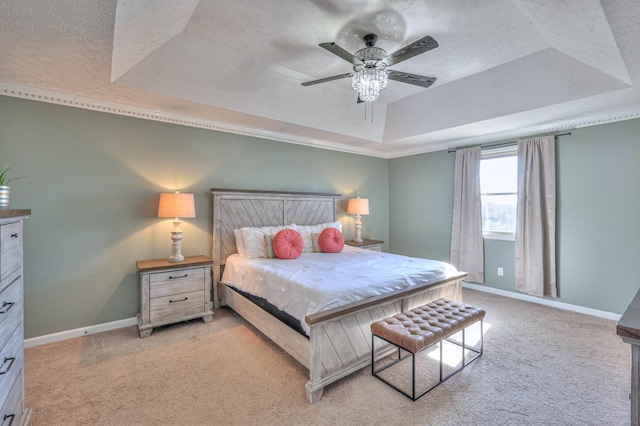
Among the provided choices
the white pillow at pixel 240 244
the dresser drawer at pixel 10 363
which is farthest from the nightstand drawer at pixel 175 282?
the dresser drawer at pixel 10 363

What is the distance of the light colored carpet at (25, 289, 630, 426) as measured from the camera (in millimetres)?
1798

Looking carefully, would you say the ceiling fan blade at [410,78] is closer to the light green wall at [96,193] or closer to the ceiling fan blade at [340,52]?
the ceiling fan blade at [340,52]

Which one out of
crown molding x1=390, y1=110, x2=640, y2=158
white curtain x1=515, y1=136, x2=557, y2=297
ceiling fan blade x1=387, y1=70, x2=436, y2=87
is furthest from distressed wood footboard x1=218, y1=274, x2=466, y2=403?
crown molding x1=390, y1=110, x2=640, y2=158

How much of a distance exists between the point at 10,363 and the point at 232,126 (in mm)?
3088

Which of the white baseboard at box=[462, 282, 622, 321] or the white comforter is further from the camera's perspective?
the white baseboard at box=[462, 282, 622, 321]

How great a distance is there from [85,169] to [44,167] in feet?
1.00

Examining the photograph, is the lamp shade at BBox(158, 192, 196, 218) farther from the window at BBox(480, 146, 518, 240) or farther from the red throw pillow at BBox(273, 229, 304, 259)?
the window at BBox(480, 146, 518, 240)

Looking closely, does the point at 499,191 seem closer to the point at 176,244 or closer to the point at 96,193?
the point at 176,244

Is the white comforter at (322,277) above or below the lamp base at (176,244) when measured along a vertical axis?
below

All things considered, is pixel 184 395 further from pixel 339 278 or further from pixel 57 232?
pixel 57 232

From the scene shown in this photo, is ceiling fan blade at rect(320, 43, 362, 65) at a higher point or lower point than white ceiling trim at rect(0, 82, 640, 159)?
higher

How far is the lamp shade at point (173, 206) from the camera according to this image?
9.98ft

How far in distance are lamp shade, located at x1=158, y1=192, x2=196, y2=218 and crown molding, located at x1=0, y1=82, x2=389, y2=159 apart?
0.97 metres

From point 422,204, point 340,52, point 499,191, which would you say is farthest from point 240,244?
point 499,191
